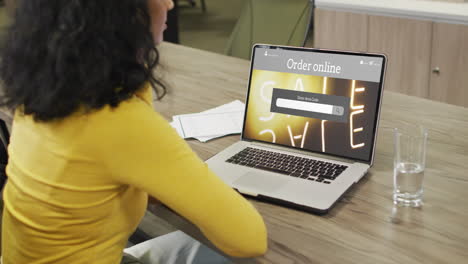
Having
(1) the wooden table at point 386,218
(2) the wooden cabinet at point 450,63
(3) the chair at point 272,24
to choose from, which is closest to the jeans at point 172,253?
(1) the wooden table at point 386,218

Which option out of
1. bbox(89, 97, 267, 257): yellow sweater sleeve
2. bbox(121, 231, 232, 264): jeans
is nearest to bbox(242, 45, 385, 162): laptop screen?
bbox(121, 231, 232, 264): jeans

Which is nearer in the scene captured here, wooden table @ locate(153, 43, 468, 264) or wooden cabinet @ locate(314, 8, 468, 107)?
wooden table @ locate(153, 43, 468, 264)

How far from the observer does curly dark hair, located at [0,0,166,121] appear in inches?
35.9

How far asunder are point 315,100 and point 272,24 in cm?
122

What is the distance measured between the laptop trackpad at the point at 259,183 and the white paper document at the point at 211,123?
0.98ft

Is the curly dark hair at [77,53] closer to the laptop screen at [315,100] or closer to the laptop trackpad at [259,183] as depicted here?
the laptop trackpad at [259,183]

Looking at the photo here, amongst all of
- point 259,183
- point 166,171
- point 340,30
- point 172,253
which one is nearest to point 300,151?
point 259,183

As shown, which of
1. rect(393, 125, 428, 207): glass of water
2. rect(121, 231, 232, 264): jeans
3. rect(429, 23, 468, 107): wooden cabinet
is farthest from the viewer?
rect(429, 23, 468, 107): wooden cabinet

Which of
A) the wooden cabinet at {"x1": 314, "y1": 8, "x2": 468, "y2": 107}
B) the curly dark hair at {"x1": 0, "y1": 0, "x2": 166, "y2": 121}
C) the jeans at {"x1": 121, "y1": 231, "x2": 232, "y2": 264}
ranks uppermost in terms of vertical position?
the curly dark hair at {"x1": 0, "y1": 0, "x2": 166, "y2": 121}

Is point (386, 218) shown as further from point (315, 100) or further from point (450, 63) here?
point (450, 63)

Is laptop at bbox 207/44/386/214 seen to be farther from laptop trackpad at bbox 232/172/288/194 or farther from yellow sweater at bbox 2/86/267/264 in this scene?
yellow sweater at bbox 2/86/267/264

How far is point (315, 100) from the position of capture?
140 cm

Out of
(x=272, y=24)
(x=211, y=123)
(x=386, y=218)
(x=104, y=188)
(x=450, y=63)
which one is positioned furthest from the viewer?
(x=450, y=63)

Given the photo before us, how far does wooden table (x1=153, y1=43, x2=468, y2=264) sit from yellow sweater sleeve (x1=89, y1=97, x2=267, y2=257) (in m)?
0.09
